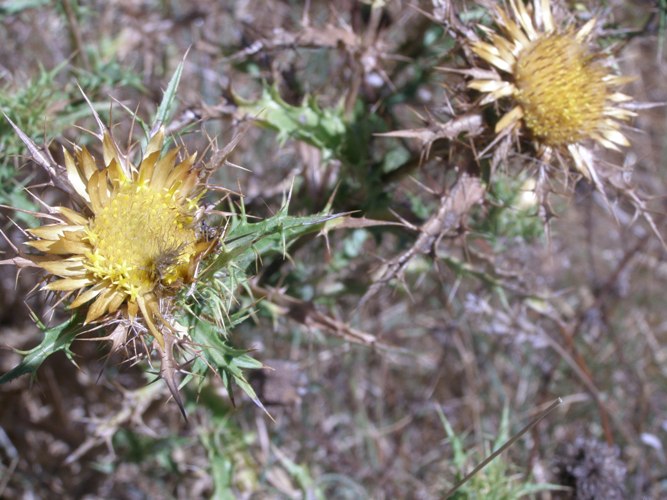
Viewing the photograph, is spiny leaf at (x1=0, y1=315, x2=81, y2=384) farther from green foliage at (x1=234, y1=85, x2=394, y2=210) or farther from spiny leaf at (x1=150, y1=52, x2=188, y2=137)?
green foliage at (x1=234, y1=85, x2=394, y2=210)

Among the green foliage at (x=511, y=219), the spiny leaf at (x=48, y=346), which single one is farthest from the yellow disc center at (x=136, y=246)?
→ the green foliage at (x=511, y=219)

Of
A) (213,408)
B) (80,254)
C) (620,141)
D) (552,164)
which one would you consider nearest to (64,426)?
(213,408)

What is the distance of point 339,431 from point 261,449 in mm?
625

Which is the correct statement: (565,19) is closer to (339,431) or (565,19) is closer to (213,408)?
(213,408)

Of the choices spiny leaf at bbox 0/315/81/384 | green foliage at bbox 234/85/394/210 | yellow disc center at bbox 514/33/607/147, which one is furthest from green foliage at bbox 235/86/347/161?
spiny leaf at bbox 0/315/81/384

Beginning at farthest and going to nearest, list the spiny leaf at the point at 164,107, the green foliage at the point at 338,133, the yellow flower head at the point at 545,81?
the green foliage at the point at 338,133 → the yellow flower head at the point at 545,81 → the spiny leaf at the point at 164,107

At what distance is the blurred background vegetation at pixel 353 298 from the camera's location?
2602 millimetres

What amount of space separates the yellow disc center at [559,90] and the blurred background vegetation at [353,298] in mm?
170

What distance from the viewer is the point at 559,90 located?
7.41ft

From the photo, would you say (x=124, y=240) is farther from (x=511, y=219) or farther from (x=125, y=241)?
(x=511, y=219)

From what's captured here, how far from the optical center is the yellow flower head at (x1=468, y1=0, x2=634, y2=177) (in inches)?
88.6

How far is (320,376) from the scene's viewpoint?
12.7ft

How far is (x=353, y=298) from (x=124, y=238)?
203 centimetres

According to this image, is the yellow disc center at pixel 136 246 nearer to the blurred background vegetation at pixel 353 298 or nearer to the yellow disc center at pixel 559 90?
the blurred background vegetation at pixel 353 298
